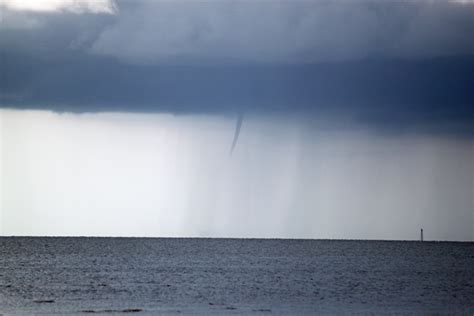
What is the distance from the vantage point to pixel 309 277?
236ft

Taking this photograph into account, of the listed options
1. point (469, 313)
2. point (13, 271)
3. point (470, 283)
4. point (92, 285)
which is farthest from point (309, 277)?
point (469, 313)

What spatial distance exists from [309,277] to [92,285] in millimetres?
17059

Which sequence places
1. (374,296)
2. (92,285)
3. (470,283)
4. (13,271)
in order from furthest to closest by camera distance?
(13,271)
(470,283)
(92,285)
(374,296)

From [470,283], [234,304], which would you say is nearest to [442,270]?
[470,283]

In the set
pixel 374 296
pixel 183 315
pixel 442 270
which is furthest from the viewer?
pixel 442 270

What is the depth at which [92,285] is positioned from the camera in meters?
61.7

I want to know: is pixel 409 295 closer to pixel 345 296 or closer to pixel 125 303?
A: pixel 345 296

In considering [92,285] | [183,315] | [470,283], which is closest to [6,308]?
[183,315]

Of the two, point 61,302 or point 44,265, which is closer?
point 61,302

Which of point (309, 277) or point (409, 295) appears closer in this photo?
point (409, 295)

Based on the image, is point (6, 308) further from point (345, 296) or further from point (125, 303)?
point (345, 296)

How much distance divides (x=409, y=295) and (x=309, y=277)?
57.2ft

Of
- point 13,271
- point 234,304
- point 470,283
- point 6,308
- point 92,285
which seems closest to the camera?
point 6,308

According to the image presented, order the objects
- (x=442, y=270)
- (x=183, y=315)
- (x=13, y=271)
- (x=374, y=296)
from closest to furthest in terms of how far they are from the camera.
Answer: (x=183, y=315) < (x=374, y=296) < (x=13, y=271) < (x=442, y=270)
